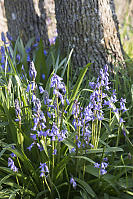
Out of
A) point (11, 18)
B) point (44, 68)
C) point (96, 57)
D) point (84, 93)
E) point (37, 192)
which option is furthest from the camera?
Result: point (11, 18)

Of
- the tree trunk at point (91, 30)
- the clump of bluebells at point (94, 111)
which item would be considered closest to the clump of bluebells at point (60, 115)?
the clump of bluebells at point (94, 111)

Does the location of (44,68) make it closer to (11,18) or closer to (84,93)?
(84,93)

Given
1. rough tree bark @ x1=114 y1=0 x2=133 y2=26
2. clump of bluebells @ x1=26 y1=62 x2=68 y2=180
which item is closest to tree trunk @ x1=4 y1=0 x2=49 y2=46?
rough tree bark @ x1=114 y1=0 x2=133 y2=26

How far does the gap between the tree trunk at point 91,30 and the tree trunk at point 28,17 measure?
0.76 metres

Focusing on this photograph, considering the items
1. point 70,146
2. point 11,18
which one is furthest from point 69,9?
point 70,146

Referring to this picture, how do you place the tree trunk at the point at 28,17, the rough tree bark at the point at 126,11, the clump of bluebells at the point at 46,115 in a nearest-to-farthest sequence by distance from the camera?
the clump of bluebells at the point at 46,115, the tree trunk at the point at 28,17, the rough tree bark at the point at 126,11

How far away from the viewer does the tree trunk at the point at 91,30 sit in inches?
111

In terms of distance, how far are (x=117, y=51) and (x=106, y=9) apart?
0.54 metres

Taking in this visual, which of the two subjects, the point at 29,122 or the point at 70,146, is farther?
A: the point at 29,122

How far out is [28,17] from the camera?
12.4 ft

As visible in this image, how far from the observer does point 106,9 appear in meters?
2.85

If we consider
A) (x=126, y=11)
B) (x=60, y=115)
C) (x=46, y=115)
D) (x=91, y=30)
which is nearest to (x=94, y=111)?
(x=60, y=115)

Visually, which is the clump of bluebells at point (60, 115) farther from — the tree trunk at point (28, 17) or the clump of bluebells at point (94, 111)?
the tree trunk at point (28, 17)

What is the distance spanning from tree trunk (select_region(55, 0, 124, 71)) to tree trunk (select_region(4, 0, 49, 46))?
759 millimetres
